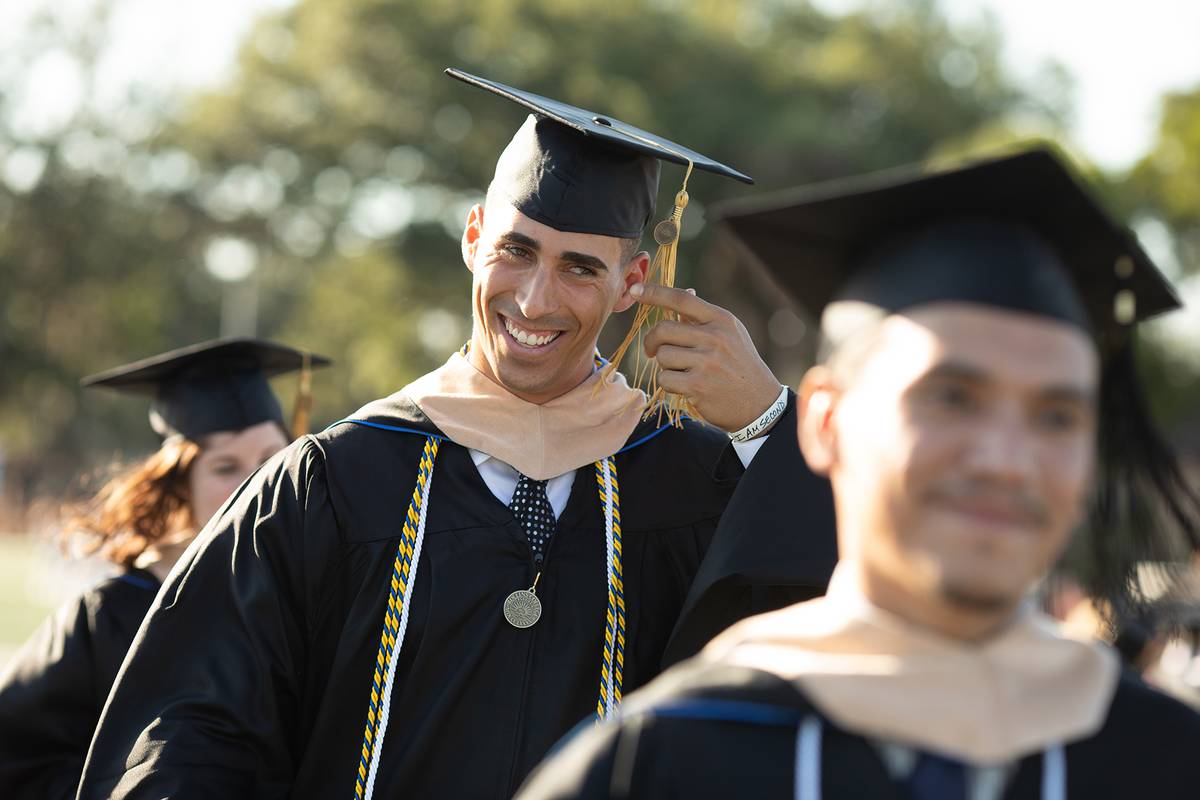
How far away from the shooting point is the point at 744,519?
10.4 ft

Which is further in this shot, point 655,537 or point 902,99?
point 902,99

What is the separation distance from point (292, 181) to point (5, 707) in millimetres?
27544

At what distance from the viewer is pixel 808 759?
1945 mm

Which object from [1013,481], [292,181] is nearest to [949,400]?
[1013,481]

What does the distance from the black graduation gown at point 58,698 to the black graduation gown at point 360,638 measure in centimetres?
123

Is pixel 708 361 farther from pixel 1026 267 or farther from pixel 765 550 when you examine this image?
pixel 1026 267

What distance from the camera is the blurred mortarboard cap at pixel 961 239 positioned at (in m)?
1.99

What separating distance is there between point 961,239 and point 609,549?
4.99 feet

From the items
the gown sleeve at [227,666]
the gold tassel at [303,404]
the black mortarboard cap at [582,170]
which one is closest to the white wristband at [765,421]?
the black mortarboard cap at [582,170]

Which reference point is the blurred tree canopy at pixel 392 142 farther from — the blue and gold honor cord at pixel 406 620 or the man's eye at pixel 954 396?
the man's eye at pixel 954 396

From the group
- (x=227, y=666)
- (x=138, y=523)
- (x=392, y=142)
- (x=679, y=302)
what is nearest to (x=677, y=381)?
(x=679, y=302)

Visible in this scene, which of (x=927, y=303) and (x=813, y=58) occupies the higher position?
(x=813, y=58)

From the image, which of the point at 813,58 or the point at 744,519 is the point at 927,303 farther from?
the point at 813,58

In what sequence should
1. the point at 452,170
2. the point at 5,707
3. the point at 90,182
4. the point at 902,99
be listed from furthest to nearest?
the point at 90,182, the point at 902,99, the point at 452,170, the point at 5,707
